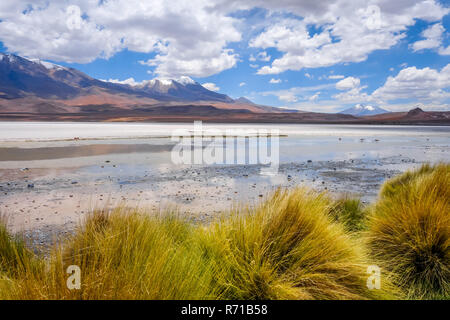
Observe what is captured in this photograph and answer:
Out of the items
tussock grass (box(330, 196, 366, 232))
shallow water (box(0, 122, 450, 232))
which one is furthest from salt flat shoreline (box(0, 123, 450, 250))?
tussock grass (box(330, 196, 366, 232))

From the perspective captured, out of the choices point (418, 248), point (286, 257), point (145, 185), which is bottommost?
point (145, 185)

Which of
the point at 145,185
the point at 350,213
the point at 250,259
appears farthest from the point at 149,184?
the point at 250,259

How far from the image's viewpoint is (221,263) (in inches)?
92.9

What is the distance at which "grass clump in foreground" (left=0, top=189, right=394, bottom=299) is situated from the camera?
68.7 inches

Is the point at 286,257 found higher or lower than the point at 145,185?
higher

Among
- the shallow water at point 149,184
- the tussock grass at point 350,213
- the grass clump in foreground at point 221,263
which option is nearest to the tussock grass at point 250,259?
the grass clump in foreground at point 221,263

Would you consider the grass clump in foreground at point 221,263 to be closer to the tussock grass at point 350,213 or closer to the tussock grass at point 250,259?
the tussock grass at point 250,259

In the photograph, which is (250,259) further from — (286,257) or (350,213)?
(350,213)

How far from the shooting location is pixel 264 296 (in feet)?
6.98

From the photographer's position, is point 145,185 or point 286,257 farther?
point 145,185

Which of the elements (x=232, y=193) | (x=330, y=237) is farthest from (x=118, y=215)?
(x=232, y=193)

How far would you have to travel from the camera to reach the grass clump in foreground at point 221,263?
5.73 ft

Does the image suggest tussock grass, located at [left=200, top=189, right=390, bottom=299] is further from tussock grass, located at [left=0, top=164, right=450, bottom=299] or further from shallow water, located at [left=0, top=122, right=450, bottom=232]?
shallow water, located at [left=0, top=122, right=450, bottom=232]

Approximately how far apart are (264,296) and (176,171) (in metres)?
7.57
